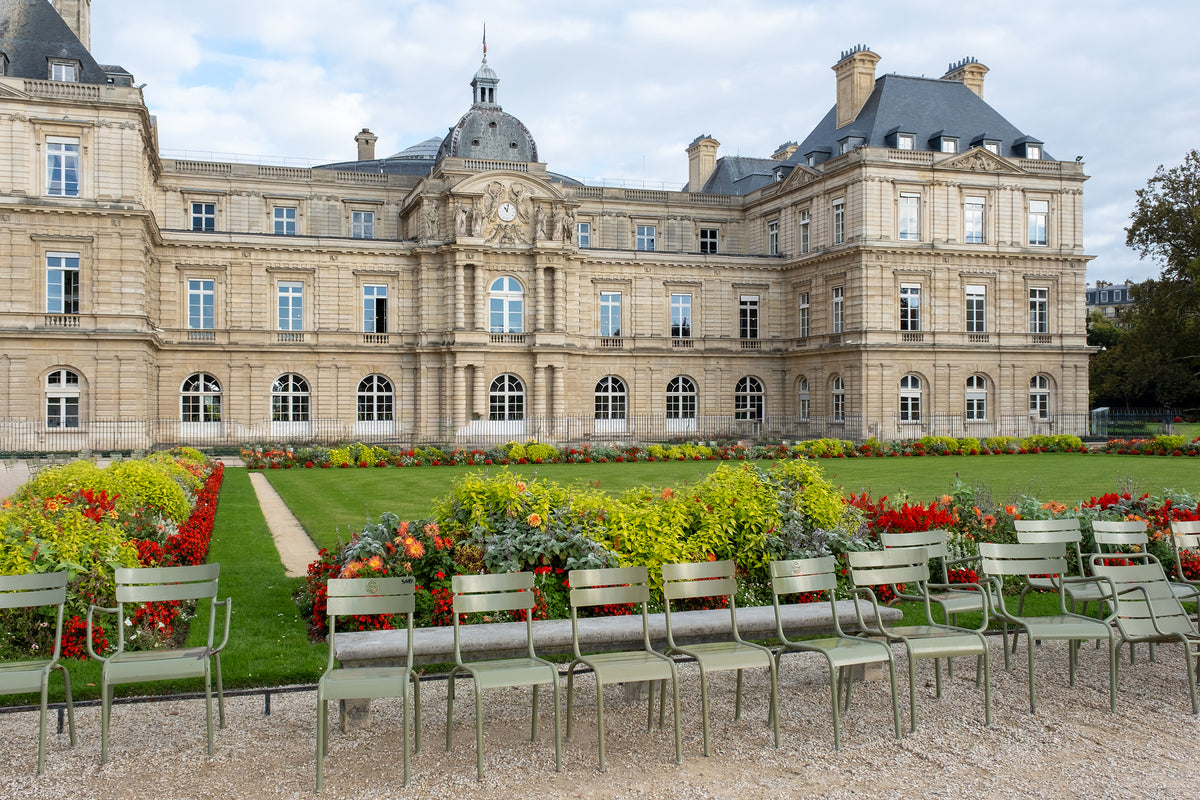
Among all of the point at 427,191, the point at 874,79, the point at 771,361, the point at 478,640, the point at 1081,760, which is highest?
the point at 874,79

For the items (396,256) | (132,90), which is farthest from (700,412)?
(132,90)

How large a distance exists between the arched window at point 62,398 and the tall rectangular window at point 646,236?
84.0ft

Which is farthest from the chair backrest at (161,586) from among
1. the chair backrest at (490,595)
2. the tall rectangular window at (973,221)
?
the tall rectangular window at (973,221)

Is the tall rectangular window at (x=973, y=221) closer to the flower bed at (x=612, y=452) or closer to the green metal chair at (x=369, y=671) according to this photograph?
the flower bed at (x=612, y=452)

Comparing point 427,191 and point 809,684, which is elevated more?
point 427,191

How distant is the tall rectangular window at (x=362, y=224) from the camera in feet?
141

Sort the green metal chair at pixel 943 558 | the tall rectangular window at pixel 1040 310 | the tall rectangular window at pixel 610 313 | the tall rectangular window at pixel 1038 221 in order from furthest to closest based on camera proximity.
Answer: the tall rectangular window at pixel 610 313, the tall rectangular window at pixel 1040 310, the tall rectangular window at pixel 1038 221, the green metal chair at pixel 943 558

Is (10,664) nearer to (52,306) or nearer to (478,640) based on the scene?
(478,640)

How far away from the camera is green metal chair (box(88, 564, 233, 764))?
6480mm

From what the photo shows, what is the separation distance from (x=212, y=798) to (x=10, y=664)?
210 centimetres

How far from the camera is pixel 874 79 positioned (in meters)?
42.8

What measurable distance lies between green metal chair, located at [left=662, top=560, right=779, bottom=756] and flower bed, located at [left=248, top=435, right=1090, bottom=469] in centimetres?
A: 2055

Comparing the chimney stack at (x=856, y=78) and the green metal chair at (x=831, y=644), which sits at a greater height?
the chimney stack at (x=856, y=78)

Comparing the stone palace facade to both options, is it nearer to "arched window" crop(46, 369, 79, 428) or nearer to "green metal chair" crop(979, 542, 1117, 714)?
"arched window" crop(46, 369, 79, 428)
